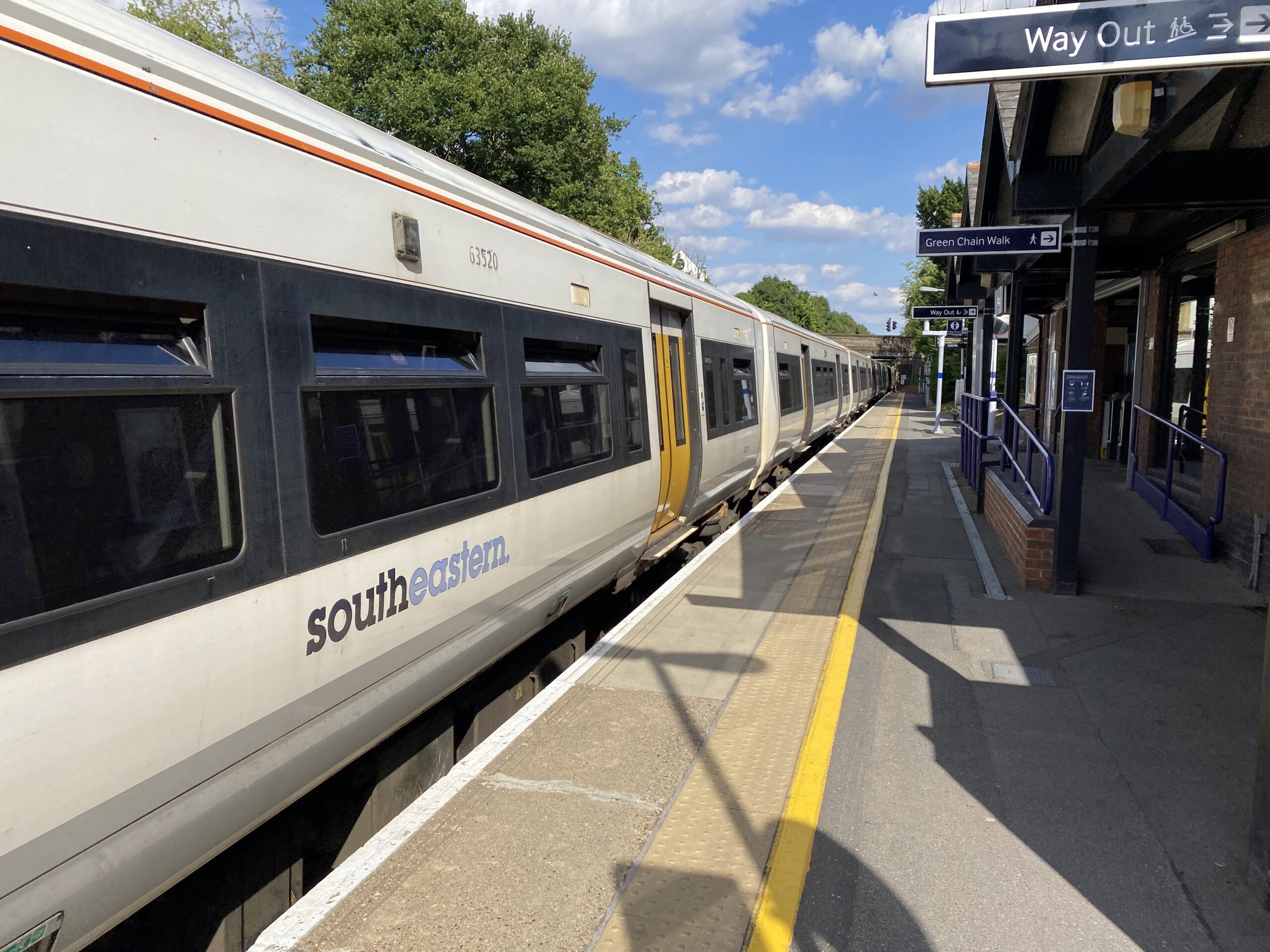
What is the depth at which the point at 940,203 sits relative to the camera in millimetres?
43156

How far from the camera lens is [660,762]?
12.4ft

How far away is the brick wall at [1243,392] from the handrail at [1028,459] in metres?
1.42

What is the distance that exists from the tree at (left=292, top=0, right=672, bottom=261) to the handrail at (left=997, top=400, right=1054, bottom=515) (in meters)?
18.0

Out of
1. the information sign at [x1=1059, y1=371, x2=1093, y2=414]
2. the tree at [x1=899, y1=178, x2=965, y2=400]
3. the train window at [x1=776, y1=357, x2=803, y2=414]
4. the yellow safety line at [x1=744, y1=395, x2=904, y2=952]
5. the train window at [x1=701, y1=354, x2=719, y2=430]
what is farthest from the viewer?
the tree at [x1=899, y1=178, x2=965, y2=400]

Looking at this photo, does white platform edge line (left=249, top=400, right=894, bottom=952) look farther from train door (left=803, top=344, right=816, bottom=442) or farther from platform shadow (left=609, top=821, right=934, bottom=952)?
train door (left=803, top=344, right=816, bottom=442)

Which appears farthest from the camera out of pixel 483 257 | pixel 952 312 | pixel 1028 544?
pixel 952 312

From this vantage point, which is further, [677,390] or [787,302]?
[787,302]

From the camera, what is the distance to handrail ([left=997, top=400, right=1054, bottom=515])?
6.96 meters

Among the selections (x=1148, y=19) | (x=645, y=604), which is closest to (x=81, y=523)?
(x=1148, y=19)

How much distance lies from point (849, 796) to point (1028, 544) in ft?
12.9

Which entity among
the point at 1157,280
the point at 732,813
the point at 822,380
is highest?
the point at 1157,280

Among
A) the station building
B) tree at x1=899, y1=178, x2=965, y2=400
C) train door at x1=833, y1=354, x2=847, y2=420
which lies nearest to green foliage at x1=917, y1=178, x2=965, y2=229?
tree at x1=899, y1=178, x2=965, y2=400

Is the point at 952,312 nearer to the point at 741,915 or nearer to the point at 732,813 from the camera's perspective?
the point at 732,813

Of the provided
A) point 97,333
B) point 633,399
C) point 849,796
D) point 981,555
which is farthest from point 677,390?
point 97,333
